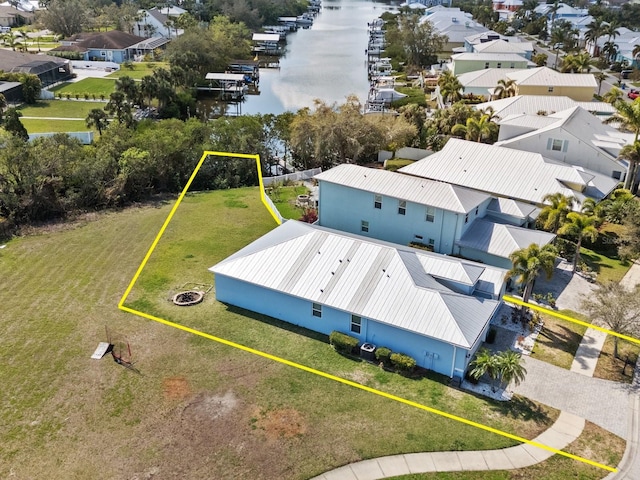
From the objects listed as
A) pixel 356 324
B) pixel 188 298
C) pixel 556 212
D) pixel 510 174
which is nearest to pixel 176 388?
pixel 188 298

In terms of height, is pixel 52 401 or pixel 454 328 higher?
pixel 454 328

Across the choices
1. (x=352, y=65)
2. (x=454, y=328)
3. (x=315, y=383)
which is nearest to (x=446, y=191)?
(x=454, y=328)

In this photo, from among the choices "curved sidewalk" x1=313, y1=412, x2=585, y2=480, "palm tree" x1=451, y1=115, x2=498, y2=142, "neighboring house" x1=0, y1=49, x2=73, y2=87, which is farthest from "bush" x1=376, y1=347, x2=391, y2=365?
"neighboring house" x1=0, y1=49, x2=73, y2=87

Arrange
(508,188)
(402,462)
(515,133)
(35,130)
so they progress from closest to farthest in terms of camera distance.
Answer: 1. (402,462)
2. (508,188)
3. (515,133)
4. (35,130)

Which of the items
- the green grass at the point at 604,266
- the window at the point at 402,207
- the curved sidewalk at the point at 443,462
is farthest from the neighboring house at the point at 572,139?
the curved sidewalk at the point at 443,462

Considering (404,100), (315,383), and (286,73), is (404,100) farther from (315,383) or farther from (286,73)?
(315,383)

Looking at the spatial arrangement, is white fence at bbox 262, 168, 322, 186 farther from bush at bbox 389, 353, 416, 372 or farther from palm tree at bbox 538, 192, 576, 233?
bush at bbox 389, 353, 416, 372

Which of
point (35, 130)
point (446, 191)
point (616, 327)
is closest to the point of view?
point (616, 327)
